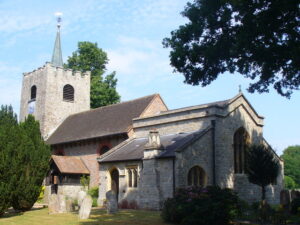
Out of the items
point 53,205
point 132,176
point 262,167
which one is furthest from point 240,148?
point 53,205

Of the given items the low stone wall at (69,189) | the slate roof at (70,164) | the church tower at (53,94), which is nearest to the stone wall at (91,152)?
the slate roof at (70,164)

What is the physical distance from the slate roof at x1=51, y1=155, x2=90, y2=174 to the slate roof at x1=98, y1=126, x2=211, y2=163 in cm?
394

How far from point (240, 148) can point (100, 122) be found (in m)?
13.5

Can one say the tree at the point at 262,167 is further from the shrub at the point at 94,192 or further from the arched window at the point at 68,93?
the arched window at the point at 68,93

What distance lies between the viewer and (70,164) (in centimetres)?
3284

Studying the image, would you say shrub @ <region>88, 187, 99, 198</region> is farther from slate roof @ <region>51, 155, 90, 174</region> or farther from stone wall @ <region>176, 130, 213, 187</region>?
stone wall @ <region>176, 130, 213, 187</region>

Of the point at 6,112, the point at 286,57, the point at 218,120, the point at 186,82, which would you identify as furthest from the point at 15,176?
the point at 6,112

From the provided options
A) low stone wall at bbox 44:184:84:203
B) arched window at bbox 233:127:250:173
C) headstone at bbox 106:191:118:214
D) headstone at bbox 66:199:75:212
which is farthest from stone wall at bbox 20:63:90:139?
arched window at bbox 233:127:250:173

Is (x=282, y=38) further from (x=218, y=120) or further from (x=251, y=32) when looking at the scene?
(x=218, y=120)

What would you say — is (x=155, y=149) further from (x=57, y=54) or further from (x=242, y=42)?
(x=57, y=54)

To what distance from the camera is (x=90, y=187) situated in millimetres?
32719

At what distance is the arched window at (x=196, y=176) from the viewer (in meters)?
24.7

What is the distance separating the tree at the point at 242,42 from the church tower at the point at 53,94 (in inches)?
1008

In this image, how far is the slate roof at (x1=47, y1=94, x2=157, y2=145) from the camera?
33.1 metres
